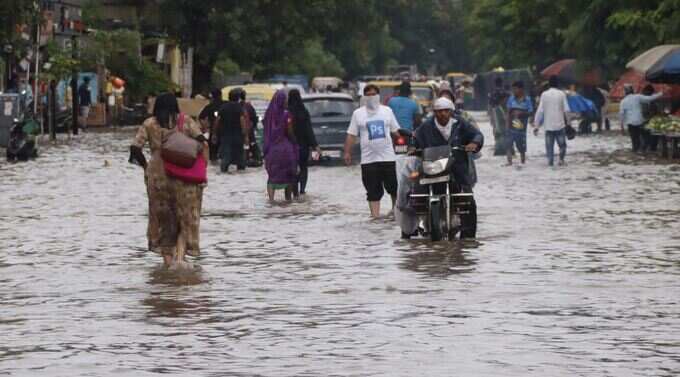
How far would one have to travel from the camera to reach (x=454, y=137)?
18.1 meters

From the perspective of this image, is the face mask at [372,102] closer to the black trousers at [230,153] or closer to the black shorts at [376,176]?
the black shorts at [376,176]

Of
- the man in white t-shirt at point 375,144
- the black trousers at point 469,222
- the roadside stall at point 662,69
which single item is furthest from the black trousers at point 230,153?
the black trousers at point 469,222

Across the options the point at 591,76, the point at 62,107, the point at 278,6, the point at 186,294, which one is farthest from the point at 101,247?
the point at 278,6

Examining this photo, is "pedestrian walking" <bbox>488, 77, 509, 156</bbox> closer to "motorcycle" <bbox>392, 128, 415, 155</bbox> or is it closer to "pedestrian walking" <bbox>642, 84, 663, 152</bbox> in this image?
"pedestrian walking" <bbox>642, 84, 663, 152</bbox>

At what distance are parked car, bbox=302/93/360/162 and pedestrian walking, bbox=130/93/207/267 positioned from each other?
60.6ft

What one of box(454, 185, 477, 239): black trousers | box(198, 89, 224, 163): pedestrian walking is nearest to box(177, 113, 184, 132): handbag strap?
box(454, 185, 477, 239): black trousers

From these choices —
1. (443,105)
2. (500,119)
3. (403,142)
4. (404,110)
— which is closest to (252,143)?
(500,119)

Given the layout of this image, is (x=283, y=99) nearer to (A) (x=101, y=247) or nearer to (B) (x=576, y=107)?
(A) (x=101, y=247)

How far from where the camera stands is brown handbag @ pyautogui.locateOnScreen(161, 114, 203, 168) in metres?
15.2

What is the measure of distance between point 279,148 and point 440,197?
6.88m

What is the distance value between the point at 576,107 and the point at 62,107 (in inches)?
569

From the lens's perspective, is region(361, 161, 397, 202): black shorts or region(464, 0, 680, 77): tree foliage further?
region(464, 0, 680, 77): tree foliage

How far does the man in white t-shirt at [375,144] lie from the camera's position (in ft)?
68.5

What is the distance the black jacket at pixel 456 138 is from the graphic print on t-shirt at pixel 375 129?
8.74 feet
